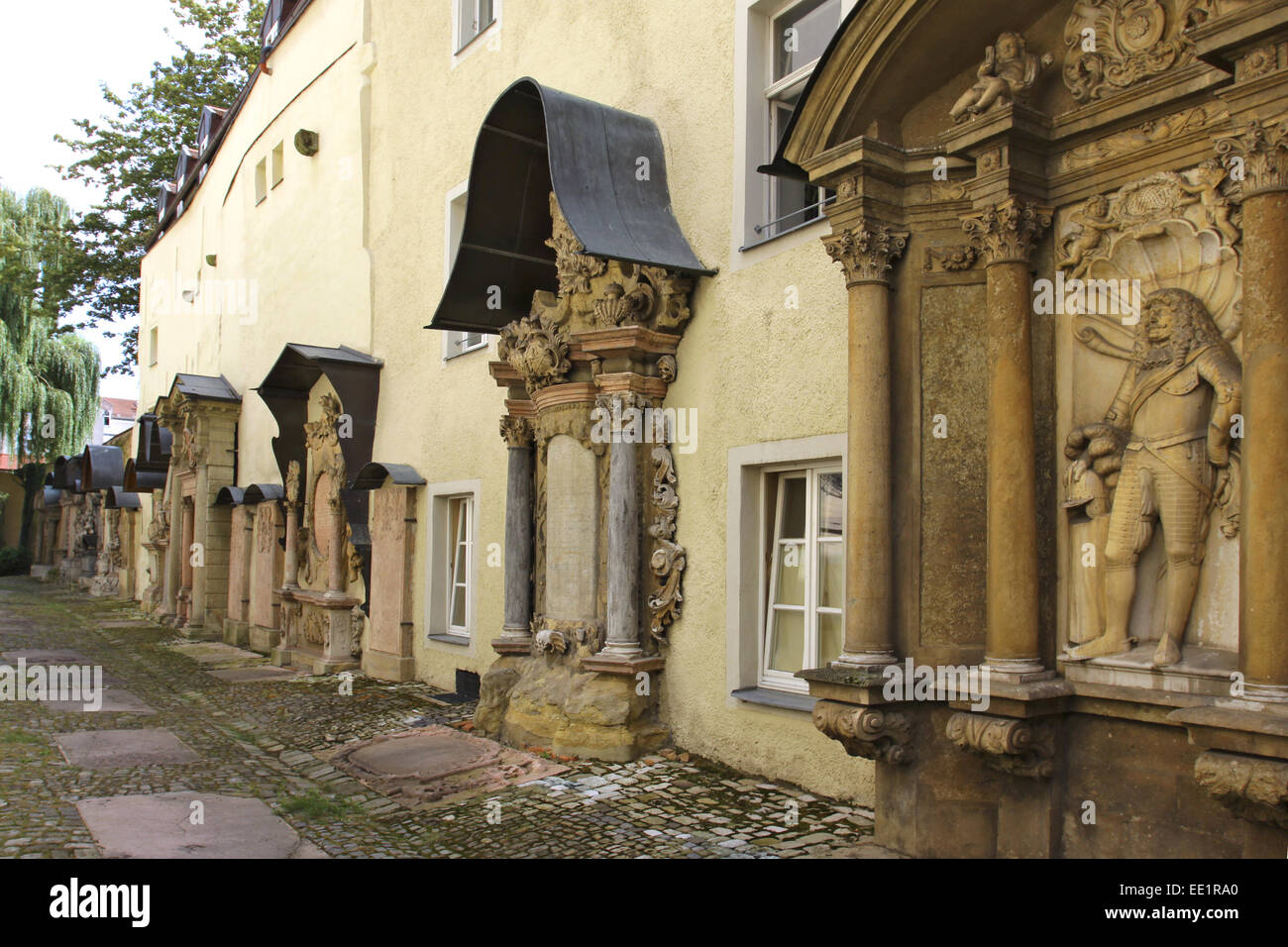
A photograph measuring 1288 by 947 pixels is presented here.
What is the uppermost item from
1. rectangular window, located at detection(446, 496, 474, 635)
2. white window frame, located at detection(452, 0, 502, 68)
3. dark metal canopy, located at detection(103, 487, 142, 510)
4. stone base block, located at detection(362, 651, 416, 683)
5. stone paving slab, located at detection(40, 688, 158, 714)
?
white window frame, located at detection(452, 0, 502, 68)

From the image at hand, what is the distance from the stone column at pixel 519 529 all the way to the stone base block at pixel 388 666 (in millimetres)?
2987

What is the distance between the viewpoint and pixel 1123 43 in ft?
14.8

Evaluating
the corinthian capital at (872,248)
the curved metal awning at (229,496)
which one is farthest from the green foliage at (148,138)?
the corinthian capital at (872,248)

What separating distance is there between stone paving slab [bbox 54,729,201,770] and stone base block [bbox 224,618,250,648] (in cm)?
762

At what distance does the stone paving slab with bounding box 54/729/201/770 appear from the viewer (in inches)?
308

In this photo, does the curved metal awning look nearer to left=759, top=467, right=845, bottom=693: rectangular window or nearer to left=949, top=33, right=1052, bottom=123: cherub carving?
left=759, top=467, right=845, bottom=693: rectangular window

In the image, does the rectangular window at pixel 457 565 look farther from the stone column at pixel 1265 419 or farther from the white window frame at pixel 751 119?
the stone column at pixel 1265 419

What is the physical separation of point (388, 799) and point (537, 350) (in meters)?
3.34

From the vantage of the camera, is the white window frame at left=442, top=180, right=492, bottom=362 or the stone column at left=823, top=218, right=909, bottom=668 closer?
the stone column at left=823, top=218, right=909, bottom=668

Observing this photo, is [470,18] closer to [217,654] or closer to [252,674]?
[252,674]

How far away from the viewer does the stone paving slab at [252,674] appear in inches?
499

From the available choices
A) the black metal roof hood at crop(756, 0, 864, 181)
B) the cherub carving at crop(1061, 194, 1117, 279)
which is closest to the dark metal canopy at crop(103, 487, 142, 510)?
the black metal roof hood at crop(756, 0, 864, 181)

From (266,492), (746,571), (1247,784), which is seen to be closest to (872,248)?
(746,571)

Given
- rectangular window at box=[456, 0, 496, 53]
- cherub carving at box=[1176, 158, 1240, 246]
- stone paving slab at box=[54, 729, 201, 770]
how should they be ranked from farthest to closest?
rectangular window at box=[456, 0, 496, 53]
stone paving slab at box=[54, 729, 201, 770]
cherub carving at box=[1176, 158, 1240, 246]
